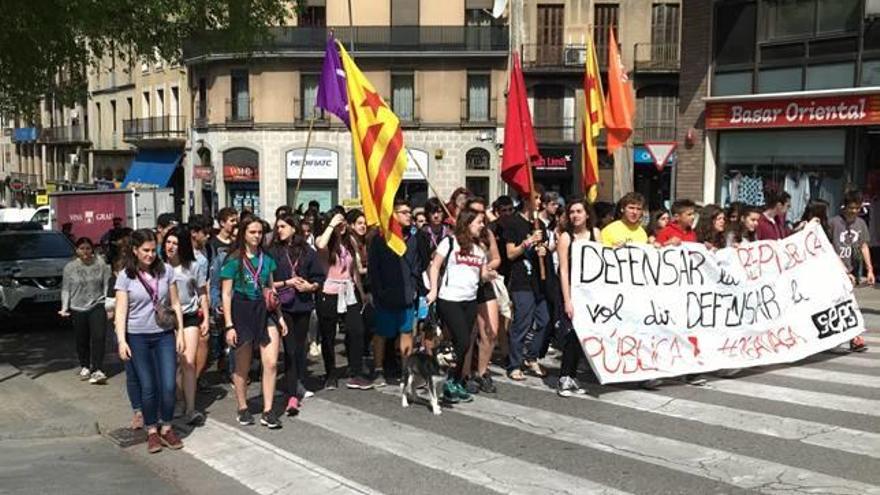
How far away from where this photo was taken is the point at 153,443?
650cm

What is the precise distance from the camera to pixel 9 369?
9.82 m

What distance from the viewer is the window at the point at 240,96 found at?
1593 inches

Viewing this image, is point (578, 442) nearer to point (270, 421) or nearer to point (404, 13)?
point (270, 421)

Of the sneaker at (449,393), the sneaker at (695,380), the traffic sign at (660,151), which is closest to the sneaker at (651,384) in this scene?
the sneaker at (695,380)

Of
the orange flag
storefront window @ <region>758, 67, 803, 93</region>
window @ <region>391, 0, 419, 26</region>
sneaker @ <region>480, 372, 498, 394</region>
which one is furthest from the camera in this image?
window @ <region>391, 0, 419, 26</region>

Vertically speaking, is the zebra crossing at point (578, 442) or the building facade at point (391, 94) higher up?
the building facade at point (391, 94)

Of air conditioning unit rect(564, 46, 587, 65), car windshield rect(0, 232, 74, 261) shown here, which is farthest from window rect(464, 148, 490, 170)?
car windshield rect(0, 232, 74, 261)

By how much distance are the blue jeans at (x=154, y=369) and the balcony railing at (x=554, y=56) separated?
3416cm

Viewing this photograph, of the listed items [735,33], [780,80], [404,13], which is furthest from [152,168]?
[780,80]

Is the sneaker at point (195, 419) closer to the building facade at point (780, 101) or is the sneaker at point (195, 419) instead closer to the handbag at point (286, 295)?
the handbag at point (286, 295)

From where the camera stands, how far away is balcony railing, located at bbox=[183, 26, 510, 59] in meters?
39.2

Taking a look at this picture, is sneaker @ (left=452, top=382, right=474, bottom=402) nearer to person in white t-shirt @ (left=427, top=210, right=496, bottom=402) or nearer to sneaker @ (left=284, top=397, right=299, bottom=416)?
person in white t-shirt @ (left=427, top=210, right=496, bottom=402)

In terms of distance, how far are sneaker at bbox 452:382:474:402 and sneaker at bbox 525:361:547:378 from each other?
1197mm

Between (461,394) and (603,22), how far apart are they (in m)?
34.5
